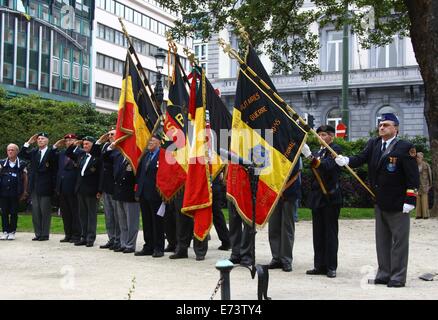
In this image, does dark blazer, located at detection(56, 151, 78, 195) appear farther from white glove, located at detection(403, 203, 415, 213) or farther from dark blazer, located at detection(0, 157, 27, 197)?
white glove, located at detection(403, 203, 415, 213)

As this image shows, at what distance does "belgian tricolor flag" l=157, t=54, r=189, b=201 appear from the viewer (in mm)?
11523

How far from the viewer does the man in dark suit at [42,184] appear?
14383 mm

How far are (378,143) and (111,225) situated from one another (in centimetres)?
593

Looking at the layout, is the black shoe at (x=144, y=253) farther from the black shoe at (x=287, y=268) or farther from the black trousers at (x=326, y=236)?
the black trousers at (x=326, y=236)

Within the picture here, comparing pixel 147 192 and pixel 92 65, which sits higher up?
pixel 92 65

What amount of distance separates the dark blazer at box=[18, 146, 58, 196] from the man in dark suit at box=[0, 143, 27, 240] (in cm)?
41

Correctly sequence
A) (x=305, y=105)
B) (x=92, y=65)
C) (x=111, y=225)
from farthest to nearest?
(x=92, y=65), (x=305, y=105), (x=111, y=225)

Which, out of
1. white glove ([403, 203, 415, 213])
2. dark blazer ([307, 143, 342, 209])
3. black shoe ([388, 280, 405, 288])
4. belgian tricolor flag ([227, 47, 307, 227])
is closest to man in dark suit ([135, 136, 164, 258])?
belgian tricolor flag ([227, 47, 307, 227])

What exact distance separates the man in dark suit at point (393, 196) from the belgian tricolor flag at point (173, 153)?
335cm

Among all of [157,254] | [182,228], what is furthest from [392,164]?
[157,254]

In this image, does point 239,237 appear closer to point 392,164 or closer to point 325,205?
point 325,205
